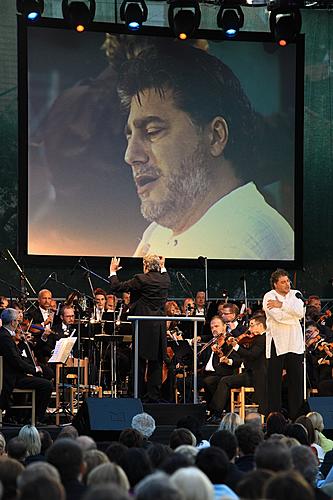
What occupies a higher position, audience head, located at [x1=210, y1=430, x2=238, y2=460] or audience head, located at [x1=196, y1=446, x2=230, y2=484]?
audience head, located at [x1=196, y1=446, x2=230, y2=484]

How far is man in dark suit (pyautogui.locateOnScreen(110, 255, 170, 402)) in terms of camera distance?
1104 cm

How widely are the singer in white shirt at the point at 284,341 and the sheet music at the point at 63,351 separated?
6.56ft

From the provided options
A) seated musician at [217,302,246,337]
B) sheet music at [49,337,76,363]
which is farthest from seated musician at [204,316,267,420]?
sheet music at [49,337,76,363]

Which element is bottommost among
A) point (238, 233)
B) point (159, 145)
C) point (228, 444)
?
point (228, 444)

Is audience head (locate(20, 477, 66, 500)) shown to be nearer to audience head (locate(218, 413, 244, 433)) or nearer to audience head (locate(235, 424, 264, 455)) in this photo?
audience head (locate(235, 424, 264, 455))

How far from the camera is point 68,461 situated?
15.9 feet

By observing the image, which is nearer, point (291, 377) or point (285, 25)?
point (291, 377)

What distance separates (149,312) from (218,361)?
1.83 m

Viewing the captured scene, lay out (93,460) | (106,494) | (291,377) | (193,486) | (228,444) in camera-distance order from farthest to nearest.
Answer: (291,377) → (228,444) → (93,460) → (193,486) → (106,494)

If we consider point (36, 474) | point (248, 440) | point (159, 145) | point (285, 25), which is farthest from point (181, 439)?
point (159, 145)

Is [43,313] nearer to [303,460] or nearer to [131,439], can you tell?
[131,439]

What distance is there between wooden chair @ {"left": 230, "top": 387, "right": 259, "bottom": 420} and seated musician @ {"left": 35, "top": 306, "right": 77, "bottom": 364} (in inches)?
77.6

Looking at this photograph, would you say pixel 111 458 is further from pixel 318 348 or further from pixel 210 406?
pixel 318 348

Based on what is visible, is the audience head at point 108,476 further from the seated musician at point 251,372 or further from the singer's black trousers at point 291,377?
the seated musician at point 251,372
